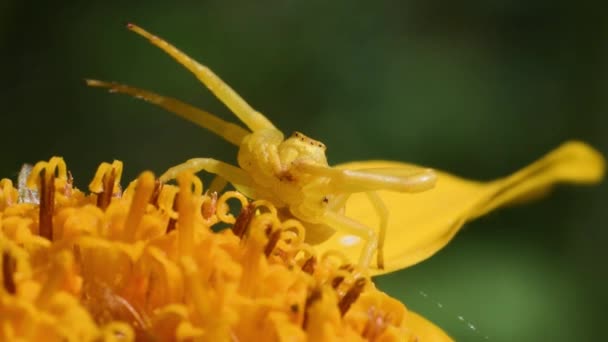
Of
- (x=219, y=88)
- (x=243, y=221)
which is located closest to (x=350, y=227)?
(x=243, y=221)

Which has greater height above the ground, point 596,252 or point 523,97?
point 523,97

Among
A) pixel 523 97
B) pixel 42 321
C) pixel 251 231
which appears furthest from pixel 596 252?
pixel 42 321

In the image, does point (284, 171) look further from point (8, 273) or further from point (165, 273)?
point (8, 273)

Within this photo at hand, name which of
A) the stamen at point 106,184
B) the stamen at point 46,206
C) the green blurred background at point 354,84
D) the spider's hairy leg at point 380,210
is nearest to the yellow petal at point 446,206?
the spider's hairy leg at point 380,210

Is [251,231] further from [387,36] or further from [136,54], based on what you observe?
[387,36]

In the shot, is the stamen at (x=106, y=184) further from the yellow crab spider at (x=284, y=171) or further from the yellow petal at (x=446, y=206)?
the yellow petal at (x=446, y=206)

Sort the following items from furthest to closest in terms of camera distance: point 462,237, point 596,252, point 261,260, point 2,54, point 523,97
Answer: point 523,97, point 2,54, point 596,252, point 462,237, point 261,260

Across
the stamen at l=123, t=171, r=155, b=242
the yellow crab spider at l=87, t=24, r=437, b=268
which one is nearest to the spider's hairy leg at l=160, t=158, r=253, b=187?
the yellow crab spider at l=87, t=24, r=437, b=268
